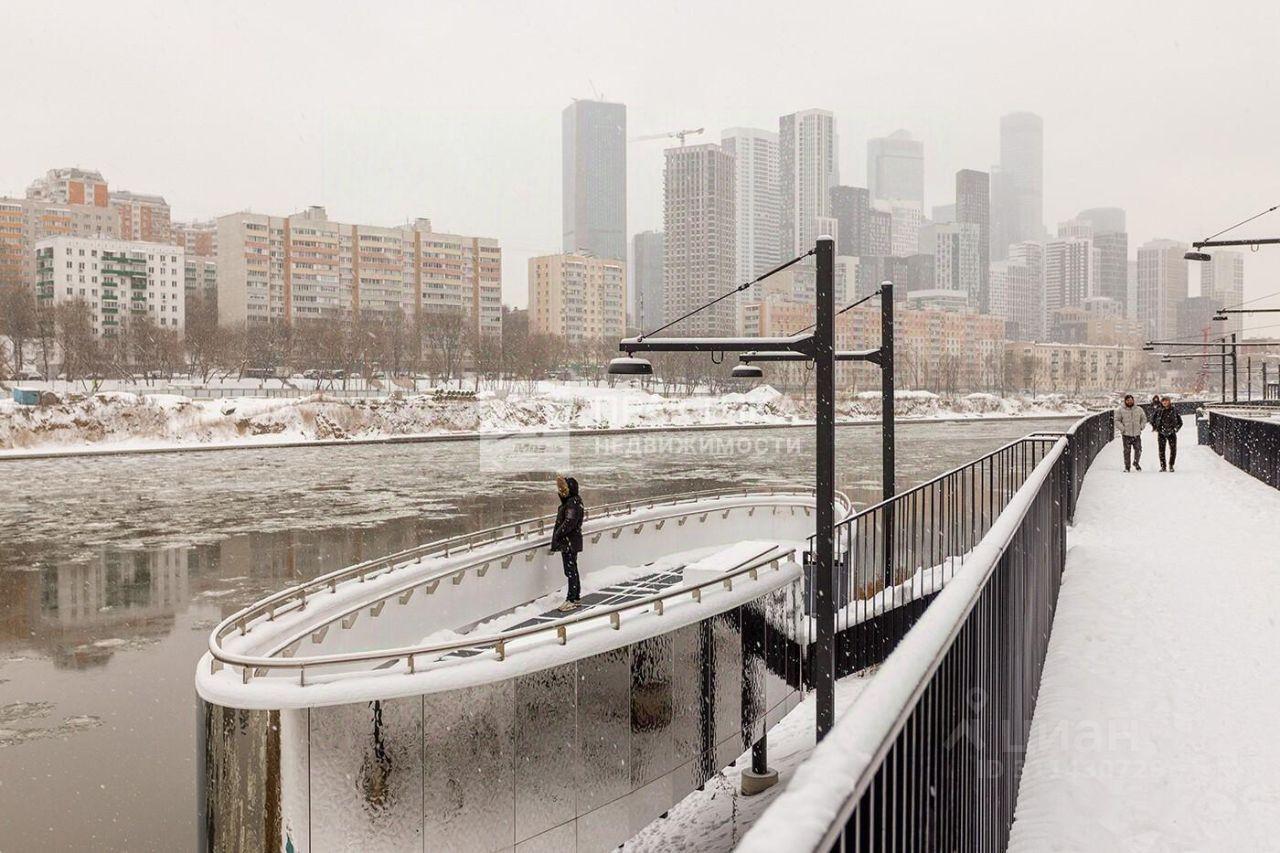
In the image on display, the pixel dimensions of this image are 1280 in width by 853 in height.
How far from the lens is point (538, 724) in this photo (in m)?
8.77

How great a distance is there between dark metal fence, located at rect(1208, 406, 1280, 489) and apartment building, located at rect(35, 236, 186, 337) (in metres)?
133

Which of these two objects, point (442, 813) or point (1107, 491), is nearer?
point (442, 813)

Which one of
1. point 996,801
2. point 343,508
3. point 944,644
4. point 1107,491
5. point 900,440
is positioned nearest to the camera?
point 944,644

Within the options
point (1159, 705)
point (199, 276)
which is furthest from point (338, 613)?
point (199, 276)

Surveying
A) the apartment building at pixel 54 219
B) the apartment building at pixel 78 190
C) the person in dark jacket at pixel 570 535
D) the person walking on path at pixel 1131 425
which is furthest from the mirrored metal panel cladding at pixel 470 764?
the apartment building at pixel 78 190

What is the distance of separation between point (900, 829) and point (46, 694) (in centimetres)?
1448

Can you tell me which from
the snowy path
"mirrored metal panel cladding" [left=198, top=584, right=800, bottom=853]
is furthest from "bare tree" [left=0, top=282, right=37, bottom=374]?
the snowy path

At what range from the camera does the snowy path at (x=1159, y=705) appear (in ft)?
13.3

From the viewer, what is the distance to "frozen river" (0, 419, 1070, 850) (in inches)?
404

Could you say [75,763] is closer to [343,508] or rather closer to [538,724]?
[538,724]

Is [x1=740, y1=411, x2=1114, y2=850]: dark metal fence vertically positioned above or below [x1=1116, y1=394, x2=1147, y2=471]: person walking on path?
below

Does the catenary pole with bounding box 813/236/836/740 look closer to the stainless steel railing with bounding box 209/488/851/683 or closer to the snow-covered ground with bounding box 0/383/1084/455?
the stainless steel railing with bounding box 209/488/851/683

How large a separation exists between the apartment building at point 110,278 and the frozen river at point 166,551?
93.0 meters

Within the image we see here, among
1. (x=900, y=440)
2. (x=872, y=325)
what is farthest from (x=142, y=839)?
(x=872, y=325)
